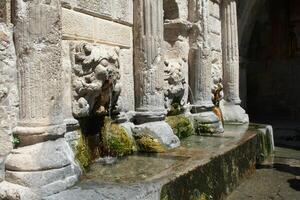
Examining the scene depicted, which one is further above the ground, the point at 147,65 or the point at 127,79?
the point at 147,65

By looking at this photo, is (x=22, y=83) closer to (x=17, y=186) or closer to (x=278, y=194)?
(x=17, y=186)

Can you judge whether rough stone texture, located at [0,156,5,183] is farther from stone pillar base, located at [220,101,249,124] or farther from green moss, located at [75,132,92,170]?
stone pillar base, located at [220,101,249,124]

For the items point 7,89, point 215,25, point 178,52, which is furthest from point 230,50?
point 7,89

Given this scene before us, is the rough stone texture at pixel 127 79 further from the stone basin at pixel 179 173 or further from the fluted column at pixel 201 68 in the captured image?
the fluted column at pixel 201 68

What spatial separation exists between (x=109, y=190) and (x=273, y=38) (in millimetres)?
11758

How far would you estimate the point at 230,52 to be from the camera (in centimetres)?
792

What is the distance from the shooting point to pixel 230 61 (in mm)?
7914

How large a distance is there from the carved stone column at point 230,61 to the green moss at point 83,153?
440 cm

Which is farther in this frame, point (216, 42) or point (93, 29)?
point (216, 42)

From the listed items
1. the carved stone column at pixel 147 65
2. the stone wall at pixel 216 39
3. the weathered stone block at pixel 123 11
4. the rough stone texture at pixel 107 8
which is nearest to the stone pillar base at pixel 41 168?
the rough stone texture at pixel 107 8

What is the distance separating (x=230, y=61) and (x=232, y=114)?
1016mm

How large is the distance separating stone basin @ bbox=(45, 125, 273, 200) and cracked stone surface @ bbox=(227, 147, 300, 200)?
5.0 inches

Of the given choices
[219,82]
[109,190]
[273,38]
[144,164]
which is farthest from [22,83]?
[273,38]

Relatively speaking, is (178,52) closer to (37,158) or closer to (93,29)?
(93,29)
